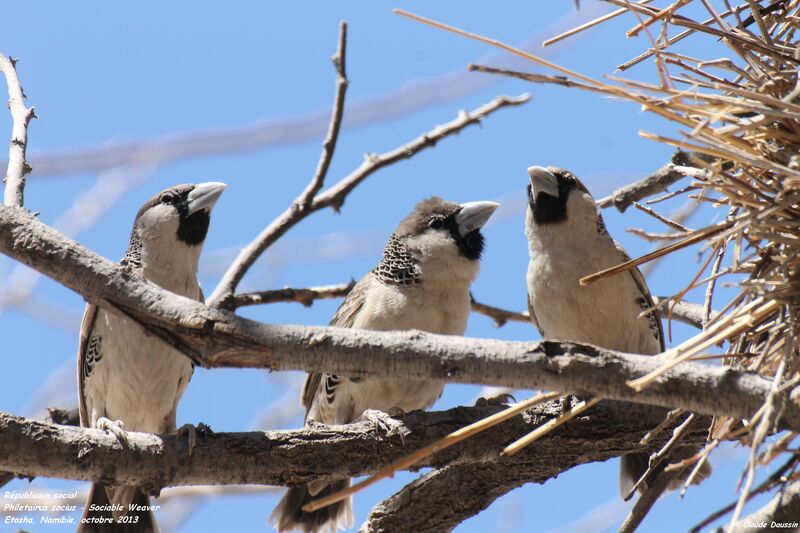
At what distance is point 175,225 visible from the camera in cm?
577

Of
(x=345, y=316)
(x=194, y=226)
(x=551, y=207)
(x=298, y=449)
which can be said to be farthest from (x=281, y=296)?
(x=298, y=449)

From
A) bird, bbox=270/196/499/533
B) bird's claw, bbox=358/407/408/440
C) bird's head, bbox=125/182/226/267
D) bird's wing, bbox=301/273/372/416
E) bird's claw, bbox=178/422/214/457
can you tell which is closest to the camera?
bird's claw, bbox=178/422/214/457

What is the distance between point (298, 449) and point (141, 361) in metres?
1.75

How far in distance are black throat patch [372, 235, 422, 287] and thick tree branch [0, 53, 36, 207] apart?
2441 mm

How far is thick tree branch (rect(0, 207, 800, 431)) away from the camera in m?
2.92

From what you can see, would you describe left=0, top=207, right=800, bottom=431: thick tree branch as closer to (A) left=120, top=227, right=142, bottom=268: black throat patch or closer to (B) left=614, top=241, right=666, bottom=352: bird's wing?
(B) left=614, top=241, right=666, bottom=352: bird's wing

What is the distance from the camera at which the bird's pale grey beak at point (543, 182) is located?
5.43 m

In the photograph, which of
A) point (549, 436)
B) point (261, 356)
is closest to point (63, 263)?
point (261, 356)

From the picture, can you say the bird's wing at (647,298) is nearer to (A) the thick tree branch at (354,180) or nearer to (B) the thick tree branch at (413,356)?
(A) the thick tree branch at (354,180)

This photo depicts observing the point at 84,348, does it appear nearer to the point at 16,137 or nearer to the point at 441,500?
the point at 16,137

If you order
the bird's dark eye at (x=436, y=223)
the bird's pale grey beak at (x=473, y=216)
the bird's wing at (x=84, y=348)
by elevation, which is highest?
the bird's dark eye at (x=436, y=223)

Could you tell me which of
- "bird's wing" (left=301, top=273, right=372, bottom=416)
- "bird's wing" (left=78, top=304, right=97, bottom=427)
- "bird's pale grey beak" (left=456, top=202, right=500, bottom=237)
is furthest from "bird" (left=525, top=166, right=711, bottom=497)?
"bird's wing" (left=78, top=304, right=97, bottom=427)

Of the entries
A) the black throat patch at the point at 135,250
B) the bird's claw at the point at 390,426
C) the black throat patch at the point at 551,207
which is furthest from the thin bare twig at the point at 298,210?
the bird's claw at the point at 390,426

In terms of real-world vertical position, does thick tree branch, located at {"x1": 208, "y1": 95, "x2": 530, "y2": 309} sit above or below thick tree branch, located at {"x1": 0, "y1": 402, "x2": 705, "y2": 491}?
above
